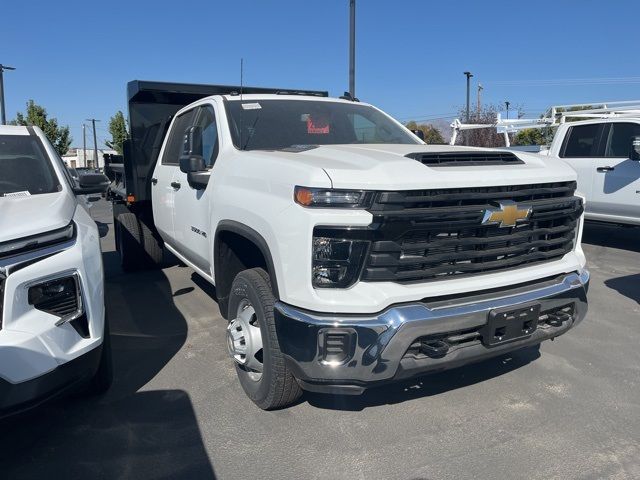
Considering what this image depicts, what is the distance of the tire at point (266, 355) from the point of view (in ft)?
9.64

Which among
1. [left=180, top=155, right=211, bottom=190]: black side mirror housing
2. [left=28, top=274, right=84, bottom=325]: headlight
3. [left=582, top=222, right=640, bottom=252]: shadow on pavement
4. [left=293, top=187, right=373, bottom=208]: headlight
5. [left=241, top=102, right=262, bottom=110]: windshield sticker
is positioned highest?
[left=241, top=102, right=262, bottom=110]: windshield sticker

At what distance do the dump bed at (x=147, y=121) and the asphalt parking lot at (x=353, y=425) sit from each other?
2784 mm

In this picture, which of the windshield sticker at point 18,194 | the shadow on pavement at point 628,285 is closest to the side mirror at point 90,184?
the windshield sticker at point 18,194

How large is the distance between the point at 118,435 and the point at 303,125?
2570mm

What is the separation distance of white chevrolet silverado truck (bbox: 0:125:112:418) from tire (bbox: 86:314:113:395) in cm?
1

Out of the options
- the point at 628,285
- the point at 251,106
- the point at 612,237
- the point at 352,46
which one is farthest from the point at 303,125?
the point at 352,46

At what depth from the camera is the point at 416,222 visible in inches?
102

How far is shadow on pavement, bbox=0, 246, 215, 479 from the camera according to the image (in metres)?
2.73

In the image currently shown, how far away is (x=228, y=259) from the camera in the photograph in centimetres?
373

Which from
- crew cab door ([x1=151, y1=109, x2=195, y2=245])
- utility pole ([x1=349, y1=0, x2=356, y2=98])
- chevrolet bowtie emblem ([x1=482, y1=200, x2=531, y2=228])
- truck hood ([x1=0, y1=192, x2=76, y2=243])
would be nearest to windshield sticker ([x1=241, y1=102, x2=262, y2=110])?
crew cab door ([x1=151, y1=109, x2=195, y2=245])

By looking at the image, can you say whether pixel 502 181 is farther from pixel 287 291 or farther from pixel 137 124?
pixel 137 124

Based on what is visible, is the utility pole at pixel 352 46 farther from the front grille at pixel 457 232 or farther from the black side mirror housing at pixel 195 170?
the front grille at pixel 457 232

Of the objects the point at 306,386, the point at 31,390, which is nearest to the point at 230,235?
the point at 306,386

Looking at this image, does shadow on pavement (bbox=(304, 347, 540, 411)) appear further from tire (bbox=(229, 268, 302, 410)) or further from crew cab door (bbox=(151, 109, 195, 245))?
crew cab door (bbox=(151, 109, 195, 245))
